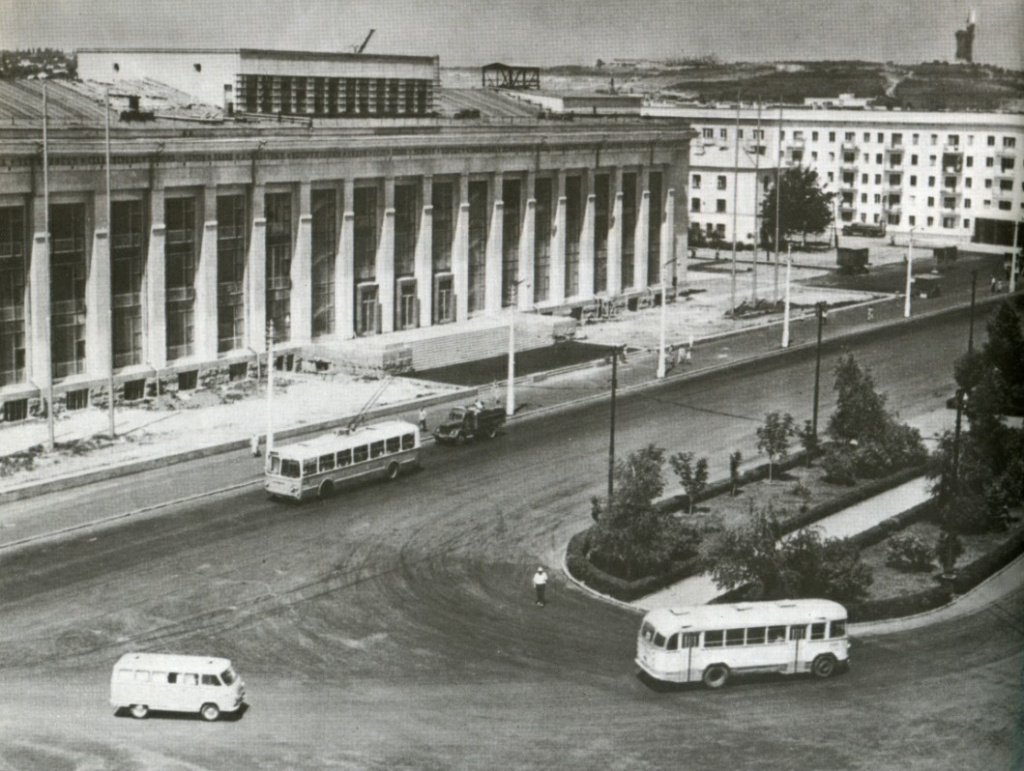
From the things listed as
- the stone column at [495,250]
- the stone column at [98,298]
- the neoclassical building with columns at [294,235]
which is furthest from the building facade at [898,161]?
the stone column at [98,298]

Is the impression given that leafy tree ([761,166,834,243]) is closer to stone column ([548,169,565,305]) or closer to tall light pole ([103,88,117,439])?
stone column ([548,169,565,305])

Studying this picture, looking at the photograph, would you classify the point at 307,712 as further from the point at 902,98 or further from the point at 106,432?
the point at 902,98

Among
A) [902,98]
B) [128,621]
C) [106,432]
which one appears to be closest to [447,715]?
[128,621]

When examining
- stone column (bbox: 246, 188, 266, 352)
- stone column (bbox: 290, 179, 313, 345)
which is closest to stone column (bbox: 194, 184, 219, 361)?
stone column (bbox: 246, 188, 266, 352)

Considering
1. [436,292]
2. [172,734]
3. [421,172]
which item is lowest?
[172,734]

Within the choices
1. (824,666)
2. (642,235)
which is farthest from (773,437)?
(642,235)

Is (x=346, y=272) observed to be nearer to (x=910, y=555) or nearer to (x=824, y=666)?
(x=910, y=555)

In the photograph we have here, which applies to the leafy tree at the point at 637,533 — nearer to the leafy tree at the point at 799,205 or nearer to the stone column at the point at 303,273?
the stone column at the point at 303,273
